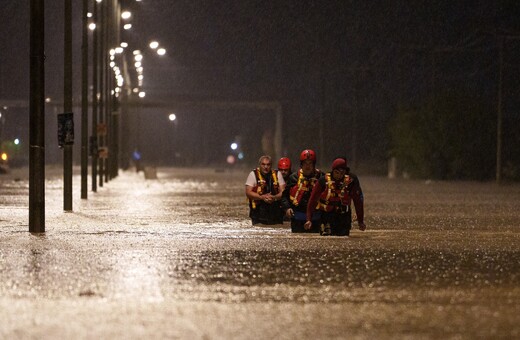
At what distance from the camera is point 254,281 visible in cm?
1473

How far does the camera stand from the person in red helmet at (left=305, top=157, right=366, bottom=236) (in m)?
22.0

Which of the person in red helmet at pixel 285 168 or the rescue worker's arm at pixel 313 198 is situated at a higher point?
the person in red helmet at pixel 285 168

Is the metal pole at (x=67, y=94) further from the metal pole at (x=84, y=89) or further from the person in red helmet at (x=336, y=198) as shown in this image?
the person in red helmet at (x=336, y=198)

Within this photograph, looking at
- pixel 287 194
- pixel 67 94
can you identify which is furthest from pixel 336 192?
pixel 67 94

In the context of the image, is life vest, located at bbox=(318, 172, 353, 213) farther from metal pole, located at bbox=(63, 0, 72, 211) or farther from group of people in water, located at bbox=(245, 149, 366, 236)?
metal pole, located at bbox=(63, 0, 72, 211)

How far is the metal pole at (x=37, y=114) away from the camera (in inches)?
931

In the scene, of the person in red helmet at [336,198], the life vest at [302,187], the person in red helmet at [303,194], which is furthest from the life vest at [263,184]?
the person in red helmet at [336,198]

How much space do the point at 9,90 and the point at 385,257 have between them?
5249 inches

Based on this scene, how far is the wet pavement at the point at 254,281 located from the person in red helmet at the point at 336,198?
44 cm

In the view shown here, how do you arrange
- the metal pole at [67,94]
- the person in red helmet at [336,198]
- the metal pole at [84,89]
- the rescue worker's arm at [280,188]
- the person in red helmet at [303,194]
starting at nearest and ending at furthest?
the person in red helmet at [336,198]
the person in red helmet at [303,194]
the rescue worker's arm at [280,188]
the metal pole at [67,94]
the metal pole at [84,89]

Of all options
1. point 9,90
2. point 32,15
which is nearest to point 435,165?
point 32,15

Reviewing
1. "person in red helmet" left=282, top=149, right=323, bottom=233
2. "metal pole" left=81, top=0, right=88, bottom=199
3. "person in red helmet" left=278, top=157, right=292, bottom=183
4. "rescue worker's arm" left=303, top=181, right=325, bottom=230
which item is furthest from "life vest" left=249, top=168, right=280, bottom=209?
"metal pole" left=81, top=0, right=88, bottom=199

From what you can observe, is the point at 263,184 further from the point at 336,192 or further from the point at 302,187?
the point at 336,192

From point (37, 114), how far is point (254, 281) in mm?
10051
